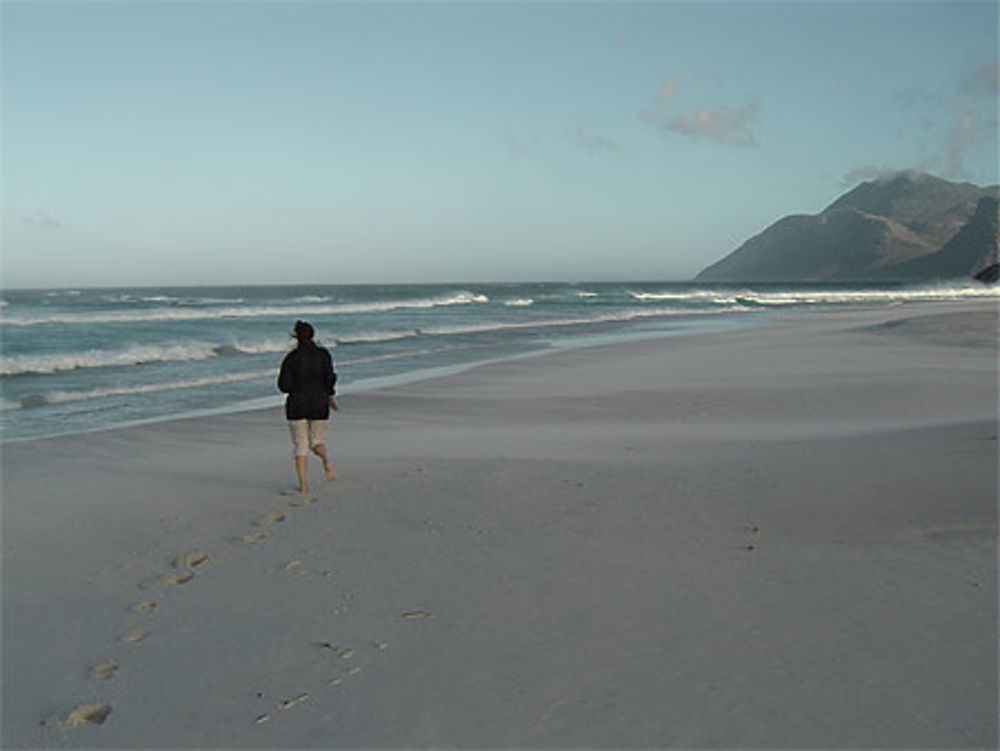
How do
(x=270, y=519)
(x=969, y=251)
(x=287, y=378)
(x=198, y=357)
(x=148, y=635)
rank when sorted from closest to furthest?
(x=148, y=635), (x=270, y=519), (x=287, y=378), (x=198, y=357), (x=969, y=251)

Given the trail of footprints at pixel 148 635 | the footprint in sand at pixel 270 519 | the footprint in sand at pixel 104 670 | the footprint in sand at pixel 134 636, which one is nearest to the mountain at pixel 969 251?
the footprint in sand at pixel 270 519

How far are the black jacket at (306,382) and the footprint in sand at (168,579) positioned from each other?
2563mm

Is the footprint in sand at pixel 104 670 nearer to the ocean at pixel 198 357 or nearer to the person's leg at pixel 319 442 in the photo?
the person's leg at pixel 319 442

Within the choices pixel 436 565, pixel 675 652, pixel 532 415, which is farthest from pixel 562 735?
pixel 532 415

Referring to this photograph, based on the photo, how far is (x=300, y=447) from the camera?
7.73 meters

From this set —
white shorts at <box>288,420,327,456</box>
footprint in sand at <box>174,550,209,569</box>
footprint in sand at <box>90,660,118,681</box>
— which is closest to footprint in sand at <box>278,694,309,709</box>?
footprint in sand at <box>90,660,118,681</box>

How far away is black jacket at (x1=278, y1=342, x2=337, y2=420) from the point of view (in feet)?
25.7

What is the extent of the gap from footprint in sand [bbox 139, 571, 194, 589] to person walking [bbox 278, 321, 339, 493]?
2.40m

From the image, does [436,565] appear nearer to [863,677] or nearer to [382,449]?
[863,677]

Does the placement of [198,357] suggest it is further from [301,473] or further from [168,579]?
[168,579]

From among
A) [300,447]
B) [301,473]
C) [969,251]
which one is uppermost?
[969,251]

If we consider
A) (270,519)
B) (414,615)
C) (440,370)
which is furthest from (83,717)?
(440,370)

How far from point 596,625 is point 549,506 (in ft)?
7.61

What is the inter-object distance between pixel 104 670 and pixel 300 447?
3.76 m
